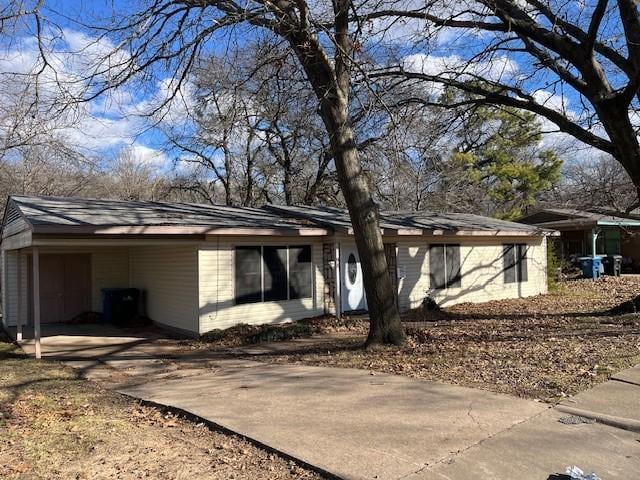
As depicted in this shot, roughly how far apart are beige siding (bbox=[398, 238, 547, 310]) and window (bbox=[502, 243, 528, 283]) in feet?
0.61

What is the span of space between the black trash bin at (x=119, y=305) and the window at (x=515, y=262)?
41.2 ft

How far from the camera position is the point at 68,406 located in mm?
6797

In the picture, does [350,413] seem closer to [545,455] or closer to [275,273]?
[545,455]

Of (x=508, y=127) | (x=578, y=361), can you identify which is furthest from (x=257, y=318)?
(x=508, y=127)

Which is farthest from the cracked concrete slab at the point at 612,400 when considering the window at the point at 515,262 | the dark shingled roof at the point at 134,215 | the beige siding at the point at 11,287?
the beige siding at the point at 11,287

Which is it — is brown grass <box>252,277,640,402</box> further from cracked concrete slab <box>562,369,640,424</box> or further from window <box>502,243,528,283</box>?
window <box>502,243,528,283</box>

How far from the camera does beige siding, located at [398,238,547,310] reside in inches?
661

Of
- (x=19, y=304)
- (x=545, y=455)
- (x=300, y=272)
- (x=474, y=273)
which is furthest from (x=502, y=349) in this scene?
(x=19, y=304)

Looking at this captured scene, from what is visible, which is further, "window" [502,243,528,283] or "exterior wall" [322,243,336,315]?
"window" [502,243,528,283]

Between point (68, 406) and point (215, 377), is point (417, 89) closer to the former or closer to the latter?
point (215, 377)

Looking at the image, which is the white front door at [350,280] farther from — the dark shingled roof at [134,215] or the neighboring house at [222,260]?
the dark shingled roof at [134,215]

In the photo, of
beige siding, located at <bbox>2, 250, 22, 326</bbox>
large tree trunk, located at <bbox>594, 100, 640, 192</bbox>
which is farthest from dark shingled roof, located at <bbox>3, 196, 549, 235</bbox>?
large tree trunk, located at <bbox>594, 100, 640, 192</bbox>

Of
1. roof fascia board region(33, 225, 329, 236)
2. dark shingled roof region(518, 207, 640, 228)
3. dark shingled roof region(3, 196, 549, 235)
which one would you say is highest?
dark shingled roof region(518, 207, 640, 228)

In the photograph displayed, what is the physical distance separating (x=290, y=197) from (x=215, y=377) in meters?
20.7
